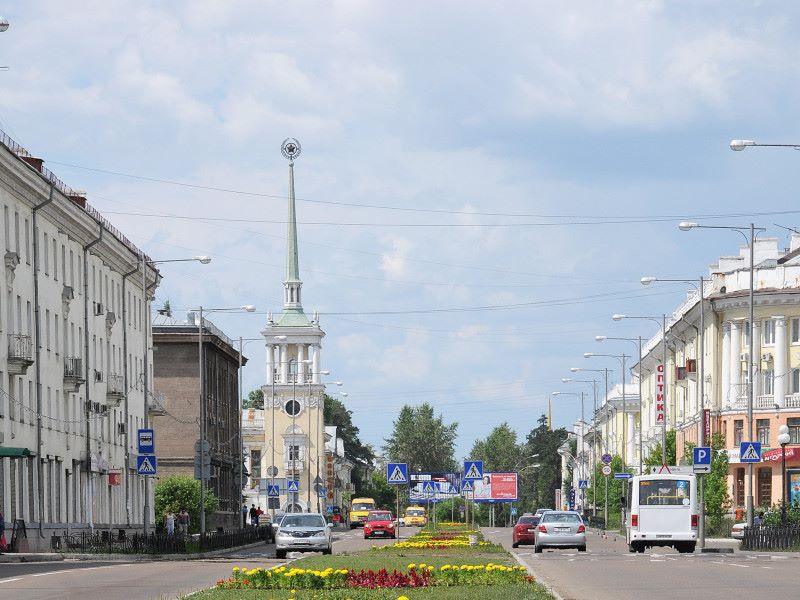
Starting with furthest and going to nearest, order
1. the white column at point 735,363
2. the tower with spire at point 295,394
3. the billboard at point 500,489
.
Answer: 1. the tower with spire at point 295,394
2. the billboard at point 500,489
3. the white column at point 735,363

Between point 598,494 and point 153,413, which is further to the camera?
point 598,494

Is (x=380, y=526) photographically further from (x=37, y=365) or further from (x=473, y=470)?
(x=37, y=365)

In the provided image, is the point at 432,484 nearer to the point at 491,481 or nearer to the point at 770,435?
the point at 770,435

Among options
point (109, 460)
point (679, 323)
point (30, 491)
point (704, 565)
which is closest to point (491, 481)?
point (679, 323)

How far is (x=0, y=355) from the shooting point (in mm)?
54500

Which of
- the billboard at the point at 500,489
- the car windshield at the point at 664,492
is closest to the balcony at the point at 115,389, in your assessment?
the car windshield at the point at 664,492

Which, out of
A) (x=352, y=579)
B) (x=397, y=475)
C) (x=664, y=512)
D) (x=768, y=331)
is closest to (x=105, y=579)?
(x=352, y=579)

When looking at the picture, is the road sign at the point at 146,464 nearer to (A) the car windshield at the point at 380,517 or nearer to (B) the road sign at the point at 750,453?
(B) the road sign at the point at 750,453

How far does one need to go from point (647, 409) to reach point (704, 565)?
95426mm

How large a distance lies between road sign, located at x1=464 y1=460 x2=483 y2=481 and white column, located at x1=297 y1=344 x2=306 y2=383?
109 m

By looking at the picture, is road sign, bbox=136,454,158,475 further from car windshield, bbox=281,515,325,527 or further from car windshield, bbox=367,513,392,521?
car windshield, bbox=367,513,392,521

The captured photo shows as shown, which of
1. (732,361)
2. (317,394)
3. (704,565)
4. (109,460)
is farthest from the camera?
(317,394)

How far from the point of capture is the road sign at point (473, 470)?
213ft

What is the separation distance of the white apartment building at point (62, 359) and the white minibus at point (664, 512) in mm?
18347
